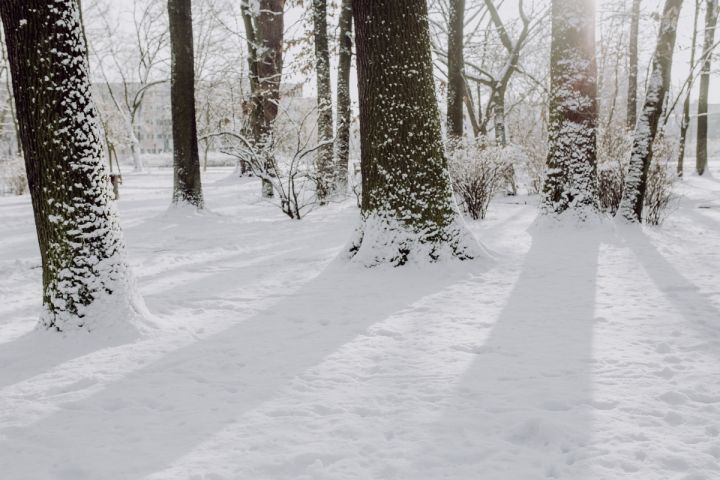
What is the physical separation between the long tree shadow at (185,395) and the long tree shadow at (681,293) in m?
2.05

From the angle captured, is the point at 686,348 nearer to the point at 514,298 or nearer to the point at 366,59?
the point at 514,298

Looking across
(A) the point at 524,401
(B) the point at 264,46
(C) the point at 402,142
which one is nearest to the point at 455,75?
(B) the point at 264,46

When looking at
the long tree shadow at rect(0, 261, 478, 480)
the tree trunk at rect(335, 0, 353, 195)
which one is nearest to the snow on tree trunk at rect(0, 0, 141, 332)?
the long tree shadow at rect(0, 261, 478, 480)

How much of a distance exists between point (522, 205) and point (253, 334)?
29.6 feet

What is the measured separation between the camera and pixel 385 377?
290 cm

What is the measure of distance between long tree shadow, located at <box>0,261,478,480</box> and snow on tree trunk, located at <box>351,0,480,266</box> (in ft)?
3.36

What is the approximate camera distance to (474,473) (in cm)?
201

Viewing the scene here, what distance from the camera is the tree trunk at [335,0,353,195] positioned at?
12.1 m

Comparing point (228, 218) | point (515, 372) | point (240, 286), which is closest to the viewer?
point (515, 372)

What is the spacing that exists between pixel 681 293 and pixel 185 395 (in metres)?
4.00

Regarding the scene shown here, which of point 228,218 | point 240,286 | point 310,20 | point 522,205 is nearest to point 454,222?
point 240,286

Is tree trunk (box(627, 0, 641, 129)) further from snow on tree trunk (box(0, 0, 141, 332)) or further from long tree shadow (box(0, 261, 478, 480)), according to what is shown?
snow on tree trunk (box(0, 0, 141, 332))

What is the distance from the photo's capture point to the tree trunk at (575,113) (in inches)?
283

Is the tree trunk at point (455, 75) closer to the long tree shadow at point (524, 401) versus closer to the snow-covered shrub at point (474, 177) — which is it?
the snow-covered shrub at point (474, 177)
